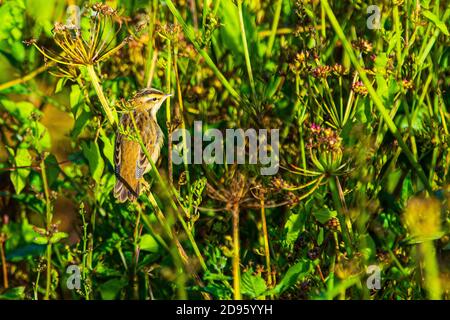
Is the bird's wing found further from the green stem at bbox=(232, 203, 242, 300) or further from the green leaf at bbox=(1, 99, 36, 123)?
the green stem at bbox=(232, 203, 242, 300)

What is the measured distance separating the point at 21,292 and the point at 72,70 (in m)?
1.05

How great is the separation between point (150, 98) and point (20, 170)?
→ 0.72 metres

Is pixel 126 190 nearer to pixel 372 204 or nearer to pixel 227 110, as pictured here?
pixel 227 110

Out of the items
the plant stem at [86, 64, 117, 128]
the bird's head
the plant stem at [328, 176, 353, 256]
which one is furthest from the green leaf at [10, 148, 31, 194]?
the plant stem at [328, 176, 353, 256]

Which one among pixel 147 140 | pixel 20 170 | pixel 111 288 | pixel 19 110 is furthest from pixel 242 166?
pixel 19 110

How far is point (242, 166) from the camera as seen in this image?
3578 millimetres

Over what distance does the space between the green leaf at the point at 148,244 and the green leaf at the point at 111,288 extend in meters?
0.20

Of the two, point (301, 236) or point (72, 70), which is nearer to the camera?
point (72, 70)

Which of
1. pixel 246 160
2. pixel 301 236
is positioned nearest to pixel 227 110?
pixel 246 160

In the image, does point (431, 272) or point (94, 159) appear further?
point (94, 159)

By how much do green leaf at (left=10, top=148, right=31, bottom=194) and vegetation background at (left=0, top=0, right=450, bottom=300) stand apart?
0.04 ft

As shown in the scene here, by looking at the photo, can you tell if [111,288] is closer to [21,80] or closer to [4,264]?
[4,264]

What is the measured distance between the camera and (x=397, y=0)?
298 cm

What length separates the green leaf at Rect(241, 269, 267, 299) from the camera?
2678 mm
